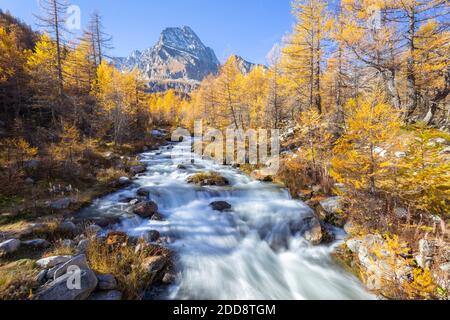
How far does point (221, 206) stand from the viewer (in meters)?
10.4

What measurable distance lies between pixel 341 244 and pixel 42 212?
36.5ft

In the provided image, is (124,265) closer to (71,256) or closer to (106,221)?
(71,256)

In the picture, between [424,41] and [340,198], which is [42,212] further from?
[424,41]

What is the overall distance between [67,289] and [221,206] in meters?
6.96

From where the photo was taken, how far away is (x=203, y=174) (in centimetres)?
1406

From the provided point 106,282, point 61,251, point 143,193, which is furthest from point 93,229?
point 143,193

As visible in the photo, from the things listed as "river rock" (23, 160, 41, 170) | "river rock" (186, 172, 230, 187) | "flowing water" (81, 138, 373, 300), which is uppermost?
"river rock" (23, 160, 41, 170)

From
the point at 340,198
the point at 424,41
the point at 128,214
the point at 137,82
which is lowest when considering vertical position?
the point at 128,214

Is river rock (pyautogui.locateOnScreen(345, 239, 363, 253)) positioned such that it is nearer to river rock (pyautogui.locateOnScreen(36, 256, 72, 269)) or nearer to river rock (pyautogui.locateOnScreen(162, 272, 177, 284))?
river rock (pyautogui.locateOnScreen(162, 272, 177, 284))

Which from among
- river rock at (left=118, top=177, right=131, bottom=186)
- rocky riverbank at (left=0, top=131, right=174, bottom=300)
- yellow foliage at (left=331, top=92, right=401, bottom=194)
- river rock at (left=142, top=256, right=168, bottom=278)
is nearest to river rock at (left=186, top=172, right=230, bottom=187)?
river rock at (left=118, top=177, right=131, bottom=186)

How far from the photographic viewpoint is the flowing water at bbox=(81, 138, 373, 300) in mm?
6039

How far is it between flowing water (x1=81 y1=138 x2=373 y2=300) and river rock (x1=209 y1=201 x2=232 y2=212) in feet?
0.79

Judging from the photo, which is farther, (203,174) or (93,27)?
(93,27)

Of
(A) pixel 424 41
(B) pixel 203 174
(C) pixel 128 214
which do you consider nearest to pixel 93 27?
(B) pixel 203 174
